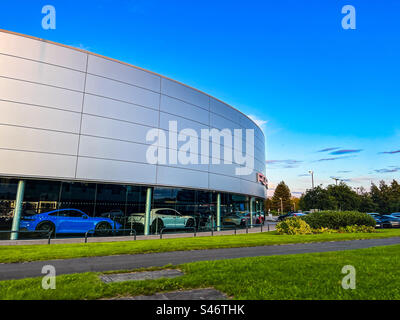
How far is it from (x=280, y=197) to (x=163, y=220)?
96858 millimetres

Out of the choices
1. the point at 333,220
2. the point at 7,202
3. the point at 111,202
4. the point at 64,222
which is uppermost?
the point at 111,202

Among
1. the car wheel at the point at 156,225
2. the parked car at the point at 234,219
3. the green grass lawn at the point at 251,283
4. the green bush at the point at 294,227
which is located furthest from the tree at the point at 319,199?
the green grass lawn at the point at 251,283

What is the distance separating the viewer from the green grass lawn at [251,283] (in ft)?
15.1

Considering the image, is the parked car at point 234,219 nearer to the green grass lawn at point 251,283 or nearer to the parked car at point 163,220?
the parked car at point 163,220

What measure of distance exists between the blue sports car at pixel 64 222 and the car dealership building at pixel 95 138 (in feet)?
1.28

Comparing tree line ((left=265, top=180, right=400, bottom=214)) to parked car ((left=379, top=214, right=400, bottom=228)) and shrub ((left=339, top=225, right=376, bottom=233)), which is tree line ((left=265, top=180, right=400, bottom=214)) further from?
shrub ((left=339, top=225, right=376, bottom=233))

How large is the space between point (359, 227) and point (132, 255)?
707 inches

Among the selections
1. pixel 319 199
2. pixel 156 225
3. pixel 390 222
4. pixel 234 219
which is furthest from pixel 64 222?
pixel 319 199

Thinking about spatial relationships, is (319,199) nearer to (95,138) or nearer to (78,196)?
(95,138)

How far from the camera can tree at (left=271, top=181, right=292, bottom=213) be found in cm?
10681

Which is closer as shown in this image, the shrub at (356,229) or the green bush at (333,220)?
the shrub at (356,229)

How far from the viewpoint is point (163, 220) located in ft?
65.8

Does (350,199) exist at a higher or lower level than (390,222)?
higher

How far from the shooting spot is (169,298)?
461cm
